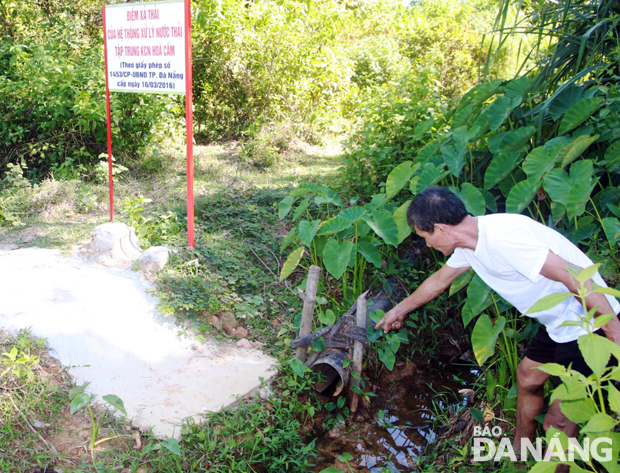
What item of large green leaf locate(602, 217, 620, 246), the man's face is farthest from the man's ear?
large green leaf locate(602, 217, 620, 246)

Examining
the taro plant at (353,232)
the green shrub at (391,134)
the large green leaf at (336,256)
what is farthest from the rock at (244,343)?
the green shrub at (391,134)

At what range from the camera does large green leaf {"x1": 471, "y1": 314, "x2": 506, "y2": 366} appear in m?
2.47

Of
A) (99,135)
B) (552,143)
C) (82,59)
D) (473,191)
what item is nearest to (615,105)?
(552,143)

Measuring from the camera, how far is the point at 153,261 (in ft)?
11.9

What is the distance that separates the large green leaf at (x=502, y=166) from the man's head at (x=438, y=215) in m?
1.01

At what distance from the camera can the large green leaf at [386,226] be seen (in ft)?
9.61

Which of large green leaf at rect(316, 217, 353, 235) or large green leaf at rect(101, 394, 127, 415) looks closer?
large green leaf at rect(101, 394, 127, 415)

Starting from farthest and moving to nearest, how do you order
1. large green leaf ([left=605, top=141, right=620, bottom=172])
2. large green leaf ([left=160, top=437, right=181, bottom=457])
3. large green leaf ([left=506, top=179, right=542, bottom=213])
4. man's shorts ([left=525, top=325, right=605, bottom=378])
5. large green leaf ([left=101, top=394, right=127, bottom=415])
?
large green leaf ([left=605, top=141, right=620, bottom=172]), large green leaf ([left=506, top=179, right=542, bottom=213]), large green leaf ([left=101, top=394, right=127, bottom=415]), large green leaf ([left=160, top=437, right=181, bottom=457]), man's shorts ([left=525, top=325, right=605, bottom=378])

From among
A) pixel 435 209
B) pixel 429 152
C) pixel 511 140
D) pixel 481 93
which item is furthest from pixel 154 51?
pixel 435 209

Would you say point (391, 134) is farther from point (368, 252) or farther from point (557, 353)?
point (557, 353)

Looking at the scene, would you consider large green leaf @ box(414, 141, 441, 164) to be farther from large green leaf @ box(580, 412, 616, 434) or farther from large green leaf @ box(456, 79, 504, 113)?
large green leaf @ box(580, 412, 616, 434)

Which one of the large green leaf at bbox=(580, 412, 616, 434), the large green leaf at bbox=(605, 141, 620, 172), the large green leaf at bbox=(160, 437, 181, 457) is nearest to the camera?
the large green leaf at bbox=(580, 412, 616, 434)

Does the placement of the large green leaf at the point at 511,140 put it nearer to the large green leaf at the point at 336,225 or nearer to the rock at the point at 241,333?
the large green leaf at the point at 336,225

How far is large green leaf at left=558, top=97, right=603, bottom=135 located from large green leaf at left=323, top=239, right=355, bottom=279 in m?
1.49
